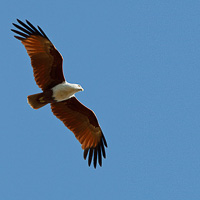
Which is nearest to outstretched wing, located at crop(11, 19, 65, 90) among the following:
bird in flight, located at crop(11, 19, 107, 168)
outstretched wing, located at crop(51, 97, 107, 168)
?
bird in flight, located at crop(11, 19, 107, 168)

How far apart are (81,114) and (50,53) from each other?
229 cm

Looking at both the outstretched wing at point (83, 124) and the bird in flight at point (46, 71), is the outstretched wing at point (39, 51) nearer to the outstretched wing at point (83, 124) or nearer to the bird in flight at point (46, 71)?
the bird in flight at point (46, 71)

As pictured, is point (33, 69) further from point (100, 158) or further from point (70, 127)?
point (100, 158)

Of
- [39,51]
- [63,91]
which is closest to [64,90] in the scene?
[63,91]

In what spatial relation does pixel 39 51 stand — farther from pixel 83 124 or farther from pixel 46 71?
pixel 83 124

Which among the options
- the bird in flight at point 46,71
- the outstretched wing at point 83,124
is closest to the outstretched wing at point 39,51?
the bird in flight at point 46,71

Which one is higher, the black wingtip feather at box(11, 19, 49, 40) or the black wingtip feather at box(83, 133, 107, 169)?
the black wingtip feather at box(11, 19, 49, 40)

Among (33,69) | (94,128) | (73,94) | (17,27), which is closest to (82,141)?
(94,128)

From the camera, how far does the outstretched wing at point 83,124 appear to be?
50.8 feet

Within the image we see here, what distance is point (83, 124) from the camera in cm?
1586

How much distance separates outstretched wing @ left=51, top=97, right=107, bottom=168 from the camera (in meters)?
15.5

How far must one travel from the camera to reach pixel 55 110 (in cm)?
1552

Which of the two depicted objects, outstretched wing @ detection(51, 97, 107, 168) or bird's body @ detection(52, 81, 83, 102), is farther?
outstretched wing @ detection(51, 97, 107, 168)

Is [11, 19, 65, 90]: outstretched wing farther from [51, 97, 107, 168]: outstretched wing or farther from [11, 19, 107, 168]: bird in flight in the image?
[51, 97, 107, 168]: outstretched wing
